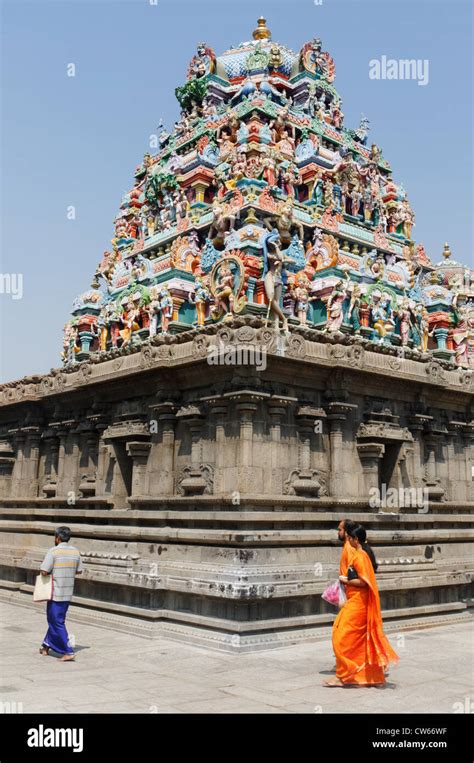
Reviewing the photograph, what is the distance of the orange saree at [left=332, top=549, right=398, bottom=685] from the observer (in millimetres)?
10344

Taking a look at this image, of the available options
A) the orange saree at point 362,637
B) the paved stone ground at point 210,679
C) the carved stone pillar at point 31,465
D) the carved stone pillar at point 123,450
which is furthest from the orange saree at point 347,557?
the carved stone pillar at point 31,465

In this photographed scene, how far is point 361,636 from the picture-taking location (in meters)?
10.5

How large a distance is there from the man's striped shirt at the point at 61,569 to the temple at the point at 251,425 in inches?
114

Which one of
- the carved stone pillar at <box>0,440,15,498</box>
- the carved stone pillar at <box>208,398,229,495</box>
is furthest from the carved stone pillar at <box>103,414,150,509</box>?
the carved stone pillar at <box>0,440,15,498</box>

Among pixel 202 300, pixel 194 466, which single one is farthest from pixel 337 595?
pixel 202 300

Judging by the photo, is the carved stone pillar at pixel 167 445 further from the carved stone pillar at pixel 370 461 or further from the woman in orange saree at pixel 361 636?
the woman in orange saree at pixel 361 636

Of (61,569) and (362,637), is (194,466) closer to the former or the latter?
(61,569)

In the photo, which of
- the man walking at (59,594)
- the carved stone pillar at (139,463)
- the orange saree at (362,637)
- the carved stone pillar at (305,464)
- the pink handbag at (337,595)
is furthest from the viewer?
the carved stone pillar at (139,463)

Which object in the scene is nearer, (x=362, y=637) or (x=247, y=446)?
(x=362, y=637)

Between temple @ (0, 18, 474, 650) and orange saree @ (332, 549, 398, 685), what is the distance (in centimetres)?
318

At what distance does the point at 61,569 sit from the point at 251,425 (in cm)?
519

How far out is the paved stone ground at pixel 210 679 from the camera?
30.8 feet
